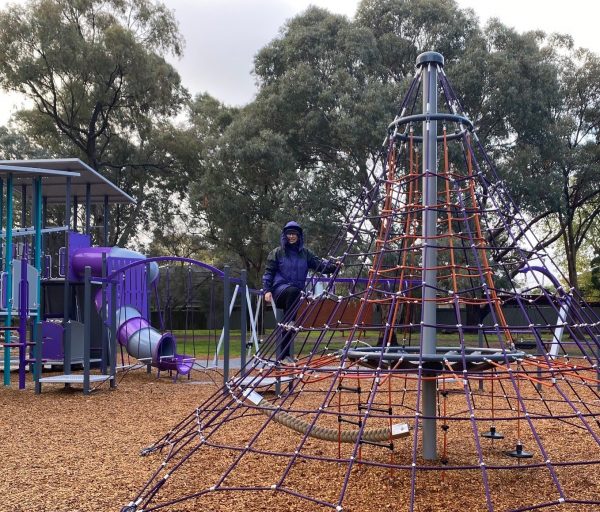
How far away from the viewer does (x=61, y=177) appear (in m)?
12.7

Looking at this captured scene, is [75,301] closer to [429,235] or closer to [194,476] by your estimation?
[194,476]

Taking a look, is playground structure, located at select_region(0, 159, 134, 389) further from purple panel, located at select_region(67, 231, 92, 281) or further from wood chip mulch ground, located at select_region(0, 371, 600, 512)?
wood chip mulch ground, located at select_region(0, 371, 600, 512)

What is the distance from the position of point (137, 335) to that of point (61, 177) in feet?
11.7

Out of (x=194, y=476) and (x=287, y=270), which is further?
(x=287, y=270)

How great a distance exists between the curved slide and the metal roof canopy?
1467 mm

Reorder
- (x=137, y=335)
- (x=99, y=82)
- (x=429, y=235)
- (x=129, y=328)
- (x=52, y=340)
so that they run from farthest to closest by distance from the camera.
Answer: (x=99, y=82), (x=129, y=328), (x=137, y=335), (x=52, y=340), (x=429, y=235)

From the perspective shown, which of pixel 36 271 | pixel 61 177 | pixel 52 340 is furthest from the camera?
pixel 61 177

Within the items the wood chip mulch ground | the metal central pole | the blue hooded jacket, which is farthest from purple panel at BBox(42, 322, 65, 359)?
the metal central pole

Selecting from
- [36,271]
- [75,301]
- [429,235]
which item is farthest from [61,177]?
[429,235]

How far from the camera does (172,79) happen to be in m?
24.5

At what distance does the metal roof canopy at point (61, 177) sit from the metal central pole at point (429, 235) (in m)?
7.03

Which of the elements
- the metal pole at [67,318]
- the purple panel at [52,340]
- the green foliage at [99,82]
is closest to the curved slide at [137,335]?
the metal pole at [67,318]

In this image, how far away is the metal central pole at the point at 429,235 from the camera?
439cm

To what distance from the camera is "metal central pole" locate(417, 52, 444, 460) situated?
4395 millimetres
